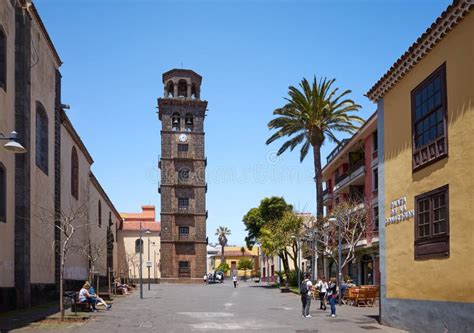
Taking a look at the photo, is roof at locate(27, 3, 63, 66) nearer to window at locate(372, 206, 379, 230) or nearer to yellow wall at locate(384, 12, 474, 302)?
yellow wall at locate(384, 12, 474, 302)

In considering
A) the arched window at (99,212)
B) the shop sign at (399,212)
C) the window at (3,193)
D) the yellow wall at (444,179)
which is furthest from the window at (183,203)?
the yellow wall at (444,179)

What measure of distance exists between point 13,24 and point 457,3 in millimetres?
18925

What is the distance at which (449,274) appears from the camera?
1530cm

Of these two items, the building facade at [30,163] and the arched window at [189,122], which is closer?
the building facade at [30,163]

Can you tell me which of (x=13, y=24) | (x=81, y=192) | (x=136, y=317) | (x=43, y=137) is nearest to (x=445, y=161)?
(x=136, y=317)

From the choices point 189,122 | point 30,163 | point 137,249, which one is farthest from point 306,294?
point 137,249

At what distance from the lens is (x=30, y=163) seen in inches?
1105

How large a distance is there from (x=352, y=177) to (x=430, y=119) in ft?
98.8

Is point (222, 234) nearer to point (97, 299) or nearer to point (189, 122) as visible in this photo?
point (189, 122)

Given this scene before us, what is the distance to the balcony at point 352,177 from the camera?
4483 centimetres

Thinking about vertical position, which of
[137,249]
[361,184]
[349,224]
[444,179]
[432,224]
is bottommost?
[137,249]

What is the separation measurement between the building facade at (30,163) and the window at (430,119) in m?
15.5

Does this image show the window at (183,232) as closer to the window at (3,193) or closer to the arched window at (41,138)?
the arched window at (41,138)

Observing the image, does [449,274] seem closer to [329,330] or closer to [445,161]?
[445,161]
